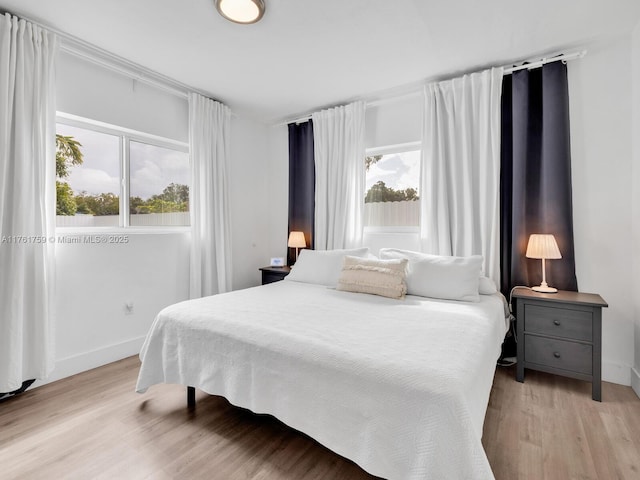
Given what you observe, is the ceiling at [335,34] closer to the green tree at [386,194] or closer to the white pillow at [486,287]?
the green tree at [386,194]

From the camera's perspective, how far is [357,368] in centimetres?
129

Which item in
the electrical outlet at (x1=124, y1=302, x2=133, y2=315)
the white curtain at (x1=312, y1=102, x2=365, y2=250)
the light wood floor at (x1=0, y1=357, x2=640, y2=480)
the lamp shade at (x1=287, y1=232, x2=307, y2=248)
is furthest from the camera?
the lamp shade at (x1=287, y1=232, x2=307, y2=248)

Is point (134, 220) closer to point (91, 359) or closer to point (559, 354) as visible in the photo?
point (91, 359)

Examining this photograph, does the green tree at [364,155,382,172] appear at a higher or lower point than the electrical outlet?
higher

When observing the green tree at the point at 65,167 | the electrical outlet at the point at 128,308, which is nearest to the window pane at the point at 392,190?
the electrical outlet at the point at 128,308

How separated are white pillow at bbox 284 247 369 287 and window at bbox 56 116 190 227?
1.37 metres

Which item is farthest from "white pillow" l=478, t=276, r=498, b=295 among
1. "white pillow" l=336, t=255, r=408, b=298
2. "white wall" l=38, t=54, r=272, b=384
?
"white wall" l=38, t=54, r=272, b=384

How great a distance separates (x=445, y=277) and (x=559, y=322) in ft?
2.74

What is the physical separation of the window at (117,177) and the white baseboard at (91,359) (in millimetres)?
1082

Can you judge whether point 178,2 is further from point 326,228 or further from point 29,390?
point 29,390

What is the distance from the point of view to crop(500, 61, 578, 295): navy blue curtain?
8.23 feet

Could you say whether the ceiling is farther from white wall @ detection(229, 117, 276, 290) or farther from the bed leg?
the bed leg

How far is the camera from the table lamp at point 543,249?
7.69 feet

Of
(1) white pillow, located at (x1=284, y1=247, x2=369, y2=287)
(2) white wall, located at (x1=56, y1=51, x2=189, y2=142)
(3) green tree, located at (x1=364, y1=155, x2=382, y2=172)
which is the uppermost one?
(2) white wall, located at (x1=56, y1=51, x2=189, y2=142)
